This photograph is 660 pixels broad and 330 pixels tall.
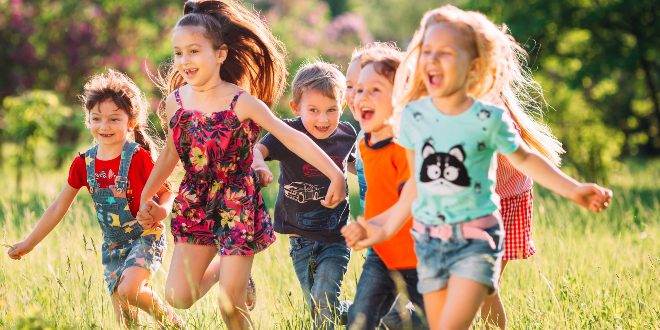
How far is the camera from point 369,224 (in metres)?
3.46

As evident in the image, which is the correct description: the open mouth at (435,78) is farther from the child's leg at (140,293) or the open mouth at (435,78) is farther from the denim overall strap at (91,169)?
the denim overall strap at (91,169)

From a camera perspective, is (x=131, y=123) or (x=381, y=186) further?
(x=131, y=123)

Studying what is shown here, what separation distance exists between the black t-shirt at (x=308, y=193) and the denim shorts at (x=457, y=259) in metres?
1.49

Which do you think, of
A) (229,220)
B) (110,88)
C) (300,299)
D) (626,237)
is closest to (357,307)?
(229,220)

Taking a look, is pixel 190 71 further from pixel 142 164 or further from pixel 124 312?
pixel 124 312

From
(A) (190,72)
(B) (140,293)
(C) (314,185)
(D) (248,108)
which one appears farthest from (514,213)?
(B) (140,293)

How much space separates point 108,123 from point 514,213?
7.56 ft

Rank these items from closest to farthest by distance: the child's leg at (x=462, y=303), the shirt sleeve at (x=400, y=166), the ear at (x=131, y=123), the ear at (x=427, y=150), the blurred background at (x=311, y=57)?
the child's leg at (x=462, y=303) → the ear at (x=427, y=150) → the shirt sleeve at (x=400, y=166) → the ear at (x=131, y=123) → the blurred background at (x=311, y=57)

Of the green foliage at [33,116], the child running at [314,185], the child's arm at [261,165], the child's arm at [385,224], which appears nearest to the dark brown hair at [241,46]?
the child running at [314,185]

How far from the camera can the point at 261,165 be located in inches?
185

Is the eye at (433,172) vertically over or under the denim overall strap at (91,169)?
under

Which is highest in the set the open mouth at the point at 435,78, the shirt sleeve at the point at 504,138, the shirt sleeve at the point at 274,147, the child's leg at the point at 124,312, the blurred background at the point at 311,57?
the blurred background at the point at 311,57

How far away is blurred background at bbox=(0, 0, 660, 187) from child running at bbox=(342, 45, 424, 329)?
126 inches

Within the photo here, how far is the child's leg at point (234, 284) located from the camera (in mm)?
4387
